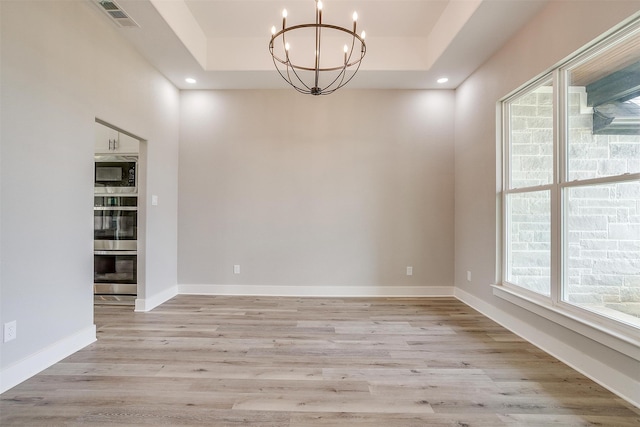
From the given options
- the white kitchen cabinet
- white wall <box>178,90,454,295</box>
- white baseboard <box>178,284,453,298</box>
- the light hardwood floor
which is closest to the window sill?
the light hardwood floor

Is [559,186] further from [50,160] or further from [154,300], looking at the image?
[154,300]

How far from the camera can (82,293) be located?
2484 millimetres

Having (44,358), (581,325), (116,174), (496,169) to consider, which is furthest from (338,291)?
(116,174)

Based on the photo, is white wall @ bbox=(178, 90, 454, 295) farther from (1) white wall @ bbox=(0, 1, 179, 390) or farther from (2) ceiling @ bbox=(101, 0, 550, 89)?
(1) white wall @ bbox=(0, 1, 179, 390)

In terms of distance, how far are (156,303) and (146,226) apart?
0.99 metres

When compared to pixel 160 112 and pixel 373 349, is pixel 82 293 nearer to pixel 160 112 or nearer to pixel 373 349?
pixel 160 112

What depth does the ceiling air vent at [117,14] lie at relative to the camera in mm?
2431

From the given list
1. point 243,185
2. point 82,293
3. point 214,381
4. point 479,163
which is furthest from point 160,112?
point 479,163

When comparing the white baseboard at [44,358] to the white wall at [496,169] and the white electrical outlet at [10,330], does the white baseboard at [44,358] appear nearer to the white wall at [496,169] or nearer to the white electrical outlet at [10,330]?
the white electrical outlet at [10,330]

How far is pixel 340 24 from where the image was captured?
3303 millimetres

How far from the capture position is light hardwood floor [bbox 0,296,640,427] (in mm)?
1657

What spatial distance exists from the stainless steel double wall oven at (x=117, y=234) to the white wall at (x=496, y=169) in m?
4.23

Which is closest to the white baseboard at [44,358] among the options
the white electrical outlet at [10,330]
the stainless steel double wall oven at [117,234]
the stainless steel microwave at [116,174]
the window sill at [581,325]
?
the white electrical outlet at [10,330]

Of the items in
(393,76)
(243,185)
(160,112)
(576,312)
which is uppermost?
(393,76)
